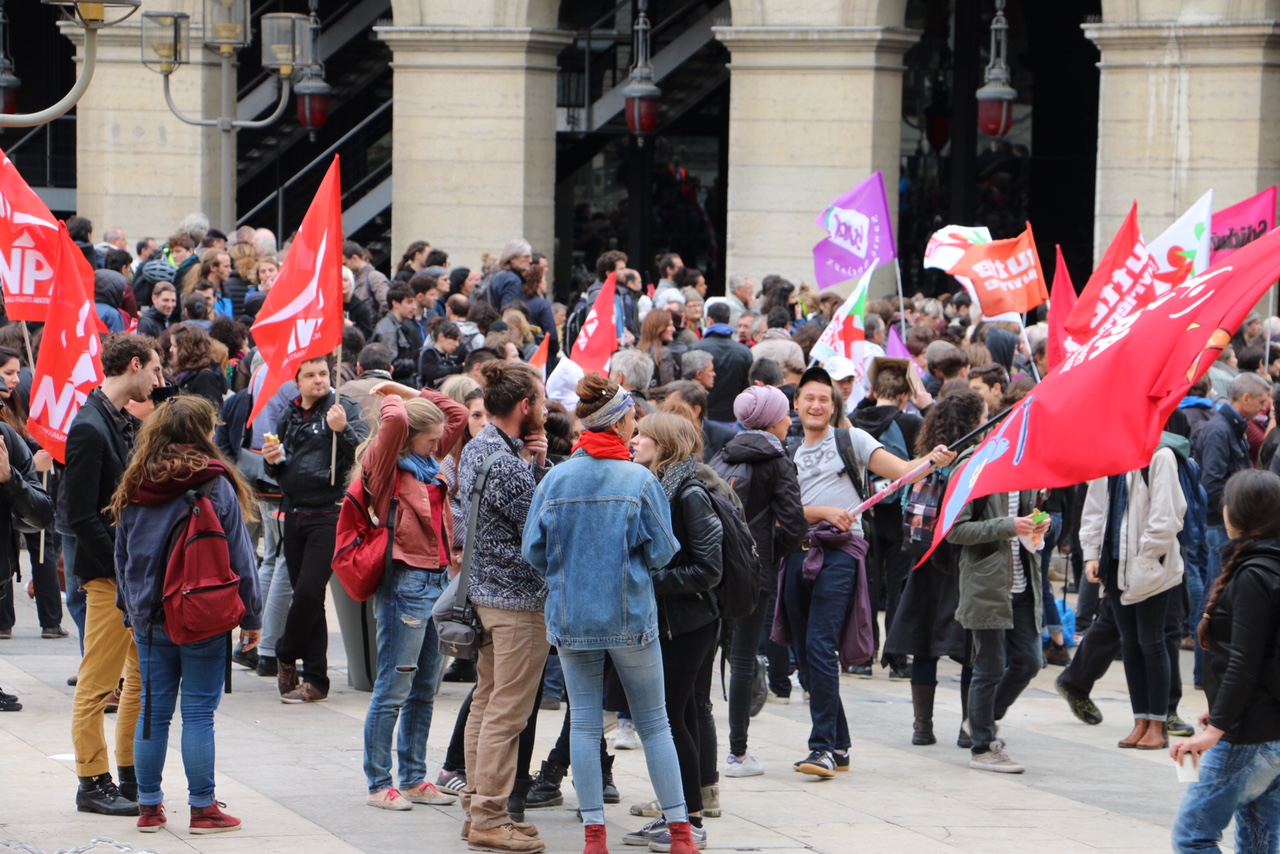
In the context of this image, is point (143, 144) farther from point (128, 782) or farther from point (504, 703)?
point (504, 703)

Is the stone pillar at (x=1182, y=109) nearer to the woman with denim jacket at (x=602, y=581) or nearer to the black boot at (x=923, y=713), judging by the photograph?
the black boot at (x=923, y=713)

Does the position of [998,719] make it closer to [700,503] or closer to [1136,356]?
[700,503]

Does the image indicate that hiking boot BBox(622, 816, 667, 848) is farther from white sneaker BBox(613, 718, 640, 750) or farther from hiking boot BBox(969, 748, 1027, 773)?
hiking boot BBox(969, 748, 1027, 773)

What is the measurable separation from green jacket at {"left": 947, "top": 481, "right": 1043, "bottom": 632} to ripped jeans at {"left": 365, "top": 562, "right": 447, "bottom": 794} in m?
2.51

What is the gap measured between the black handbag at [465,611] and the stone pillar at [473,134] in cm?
1424

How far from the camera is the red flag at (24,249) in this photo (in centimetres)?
934

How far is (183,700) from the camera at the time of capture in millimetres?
7152

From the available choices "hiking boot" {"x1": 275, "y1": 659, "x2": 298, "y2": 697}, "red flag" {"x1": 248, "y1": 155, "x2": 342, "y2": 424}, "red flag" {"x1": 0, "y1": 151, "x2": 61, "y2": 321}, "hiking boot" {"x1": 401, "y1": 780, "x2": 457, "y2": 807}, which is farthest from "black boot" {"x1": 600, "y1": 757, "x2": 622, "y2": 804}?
"red flag" {"x1": 0, "y1": 151, "x2": 61, "y2": 321}

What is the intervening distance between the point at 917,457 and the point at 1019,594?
835 mm

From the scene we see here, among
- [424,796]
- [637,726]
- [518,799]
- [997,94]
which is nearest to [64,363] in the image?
[424,796]

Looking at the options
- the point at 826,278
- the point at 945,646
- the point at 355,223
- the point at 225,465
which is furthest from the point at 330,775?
the point at 355,223

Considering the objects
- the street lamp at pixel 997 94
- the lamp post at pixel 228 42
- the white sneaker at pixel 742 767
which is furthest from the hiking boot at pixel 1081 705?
the street lamp at pixel 997 94

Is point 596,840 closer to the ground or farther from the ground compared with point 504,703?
closer to the ground

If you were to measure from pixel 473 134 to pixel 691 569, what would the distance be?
14.8 m
